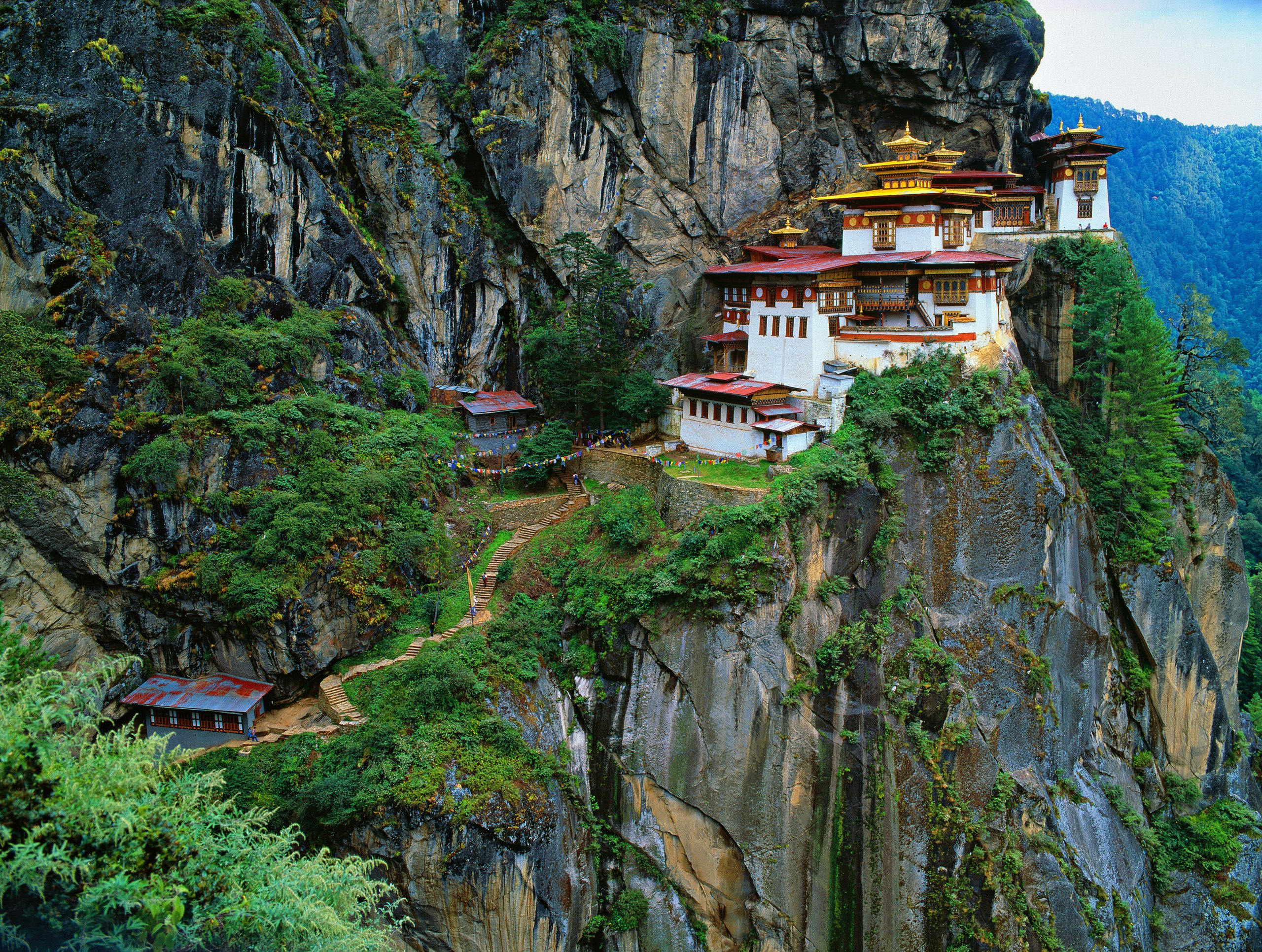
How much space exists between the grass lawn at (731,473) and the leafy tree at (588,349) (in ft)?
16.6

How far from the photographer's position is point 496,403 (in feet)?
117

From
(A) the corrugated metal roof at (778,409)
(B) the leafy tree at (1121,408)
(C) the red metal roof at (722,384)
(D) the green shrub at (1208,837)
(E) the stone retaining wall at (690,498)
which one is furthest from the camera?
(B) the leafy tree at (1121,408)

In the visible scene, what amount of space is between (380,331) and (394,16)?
1415cm

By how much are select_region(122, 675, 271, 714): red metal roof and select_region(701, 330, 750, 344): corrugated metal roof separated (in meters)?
19.8

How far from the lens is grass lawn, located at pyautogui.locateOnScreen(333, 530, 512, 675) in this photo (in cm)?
2597

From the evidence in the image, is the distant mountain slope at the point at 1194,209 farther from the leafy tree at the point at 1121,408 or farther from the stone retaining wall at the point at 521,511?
the stone retaining wall at the point at 521,511

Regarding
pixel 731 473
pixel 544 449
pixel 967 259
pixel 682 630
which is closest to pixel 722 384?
pixel 731 473

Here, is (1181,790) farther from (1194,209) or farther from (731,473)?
(1194,209)

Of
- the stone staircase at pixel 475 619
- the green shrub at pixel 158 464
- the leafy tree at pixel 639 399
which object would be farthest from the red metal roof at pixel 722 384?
the green shrub at pixel 158 464

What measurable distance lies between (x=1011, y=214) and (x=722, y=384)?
16109mm

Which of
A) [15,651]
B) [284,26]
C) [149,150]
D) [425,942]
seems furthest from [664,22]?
[425,942]

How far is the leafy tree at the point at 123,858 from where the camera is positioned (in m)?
11.2

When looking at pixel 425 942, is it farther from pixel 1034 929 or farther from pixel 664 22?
pixel 664 22

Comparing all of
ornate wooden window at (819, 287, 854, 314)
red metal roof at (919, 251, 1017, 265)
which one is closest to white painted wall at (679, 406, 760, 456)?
ornate wooden window at (819, 287, 854, 314)
